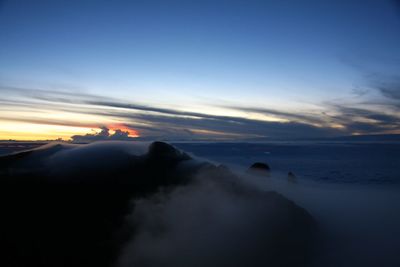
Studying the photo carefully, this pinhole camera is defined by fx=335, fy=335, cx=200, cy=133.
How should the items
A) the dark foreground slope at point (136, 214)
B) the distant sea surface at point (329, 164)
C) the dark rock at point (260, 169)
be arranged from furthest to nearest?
the distant sea surface at point (329, 164), the dark rock at point (260, 169), the dark foreground slope at point (136, 214)

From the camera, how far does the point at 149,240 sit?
6.46 m

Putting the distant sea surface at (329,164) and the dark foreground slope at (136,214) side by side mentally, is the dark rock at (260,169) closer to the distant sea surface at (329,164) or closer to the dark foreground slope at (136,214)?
the distant sea surface at (329,164)

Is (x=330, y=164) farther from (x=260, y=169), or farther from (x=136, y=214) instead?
(x=136, y=214)

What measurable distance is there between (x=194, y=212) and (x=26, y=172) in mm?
3990

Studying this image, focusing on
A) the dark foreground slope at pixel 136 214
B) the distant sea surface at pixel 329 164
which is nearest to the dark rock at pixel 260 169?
the distant sea surface at pixel 329 164

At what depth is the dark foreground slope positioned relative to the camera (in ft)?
19.5

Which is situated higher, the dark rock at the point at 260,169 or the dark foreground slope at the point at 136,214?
the dark foreground slope at the point at 136,214

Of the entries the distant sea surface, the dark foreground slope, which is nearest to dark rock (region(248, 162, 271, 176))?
the distant sea surface

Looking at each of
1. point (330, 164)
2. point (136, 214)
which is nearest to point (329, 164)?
point (330, 164)

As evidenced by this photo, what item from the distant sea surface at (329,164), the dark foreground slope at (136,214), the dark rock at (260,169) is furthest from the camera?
the distant sea surface at (329,164)

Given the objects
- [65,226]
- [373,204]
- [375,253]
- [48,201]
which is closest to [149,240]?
[65,226]

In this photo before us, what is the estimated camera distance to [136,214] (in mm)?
6945

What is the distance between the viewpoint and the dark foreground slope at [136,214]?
19.5ft

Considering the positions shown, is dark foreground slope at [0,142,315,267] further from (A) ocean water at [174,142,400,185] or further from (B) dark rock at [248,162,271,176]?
(B) dark rock at [248,162,271,176]
